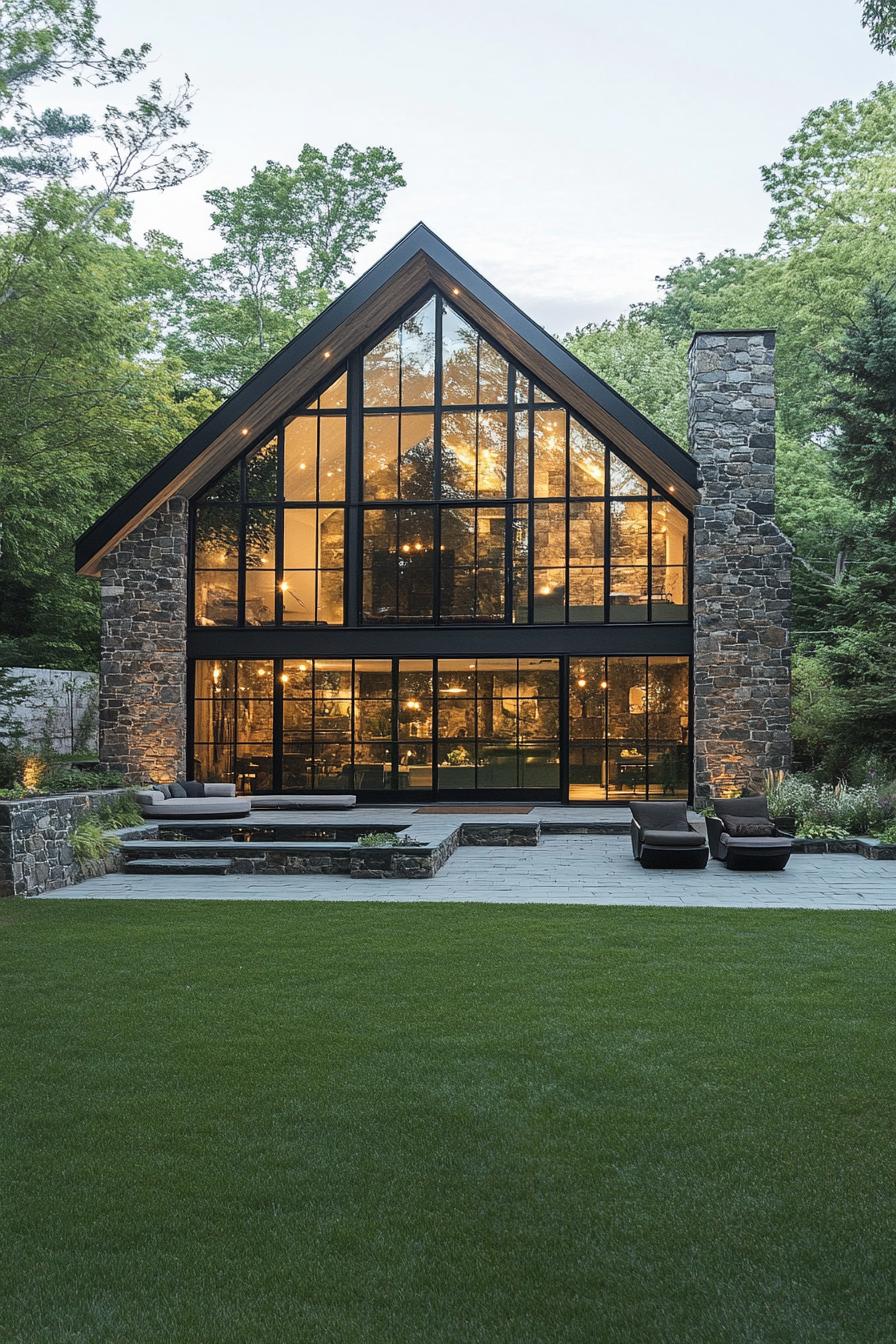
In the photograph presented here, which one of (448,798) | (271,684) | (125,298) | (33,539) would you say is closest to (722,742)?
(448,798)

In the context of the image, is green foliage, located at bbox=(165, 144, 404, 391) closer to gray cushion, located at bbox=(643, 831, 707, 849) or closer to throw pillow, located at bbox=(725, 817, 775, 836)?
throw pillow, located at bbox=(725, 817, 775, 836)

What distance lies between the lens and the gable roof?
18.2 metres

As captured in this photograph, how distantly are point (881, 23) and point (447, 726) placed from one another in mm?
13715

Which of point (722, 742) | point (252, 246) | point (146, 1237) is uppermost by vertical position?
point (252, 246)

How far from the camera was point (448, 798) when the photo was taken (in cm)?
1956

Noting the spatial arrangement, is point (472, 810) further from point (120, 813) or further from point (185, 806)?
point (120, 813)

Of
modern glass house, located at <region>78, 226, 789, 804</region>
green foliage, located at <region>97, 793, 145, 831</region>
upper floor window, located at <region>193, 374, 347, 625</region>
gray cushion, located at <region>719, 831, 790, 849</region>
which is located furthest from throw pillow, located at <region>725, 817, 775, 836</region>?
upper floor window, located at <region>193, 374, 347, 625</region>

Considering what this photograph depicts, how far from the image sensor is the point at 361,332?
1969cm

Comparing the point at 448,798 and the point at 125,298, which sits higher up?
the point at 125,298

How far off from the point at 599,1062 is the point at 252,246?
34.9 m

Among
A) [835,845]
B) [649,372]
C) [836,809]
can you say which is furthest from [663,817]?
[649,372]

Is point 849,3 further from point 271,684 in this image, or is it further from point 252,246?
point 252,246

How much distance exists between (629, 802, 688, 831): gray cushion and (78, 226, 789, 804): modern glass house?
5547mm

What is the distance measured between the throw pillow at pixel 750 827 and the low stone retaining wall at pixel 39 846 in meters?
8.20
